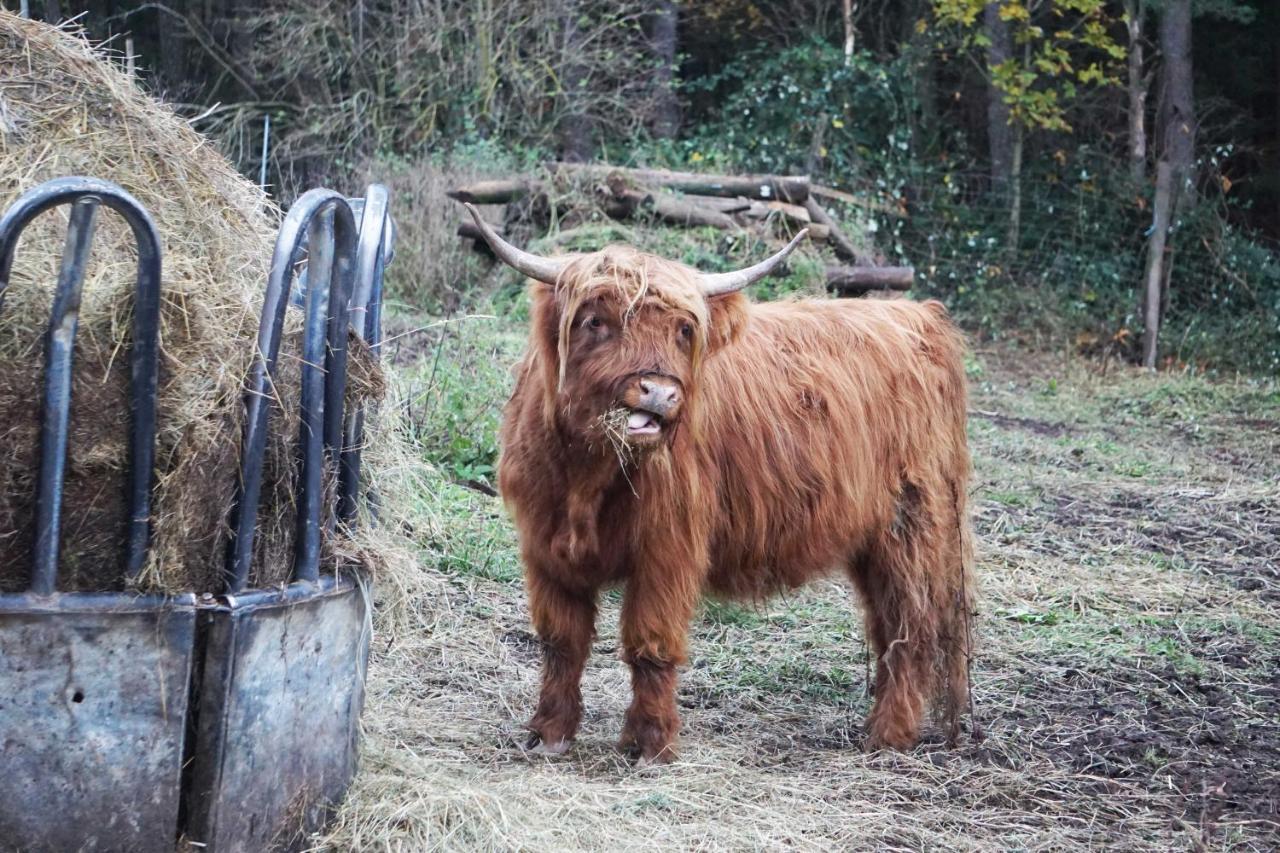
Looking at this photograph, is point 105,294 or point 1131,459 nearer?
point 105,294

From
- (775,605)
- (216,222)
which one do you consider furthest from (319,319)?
(775,605)

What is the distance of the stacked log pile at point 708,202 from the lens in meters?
11.6

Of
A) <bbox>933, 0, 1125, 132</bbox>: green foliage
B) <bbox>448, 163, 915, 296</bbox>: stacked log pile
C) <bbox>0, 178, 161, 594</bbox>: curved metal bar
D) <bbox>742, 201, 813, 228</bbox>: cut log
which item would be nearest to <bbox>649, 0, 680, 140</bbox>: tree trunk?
<bbox>933, 0, 1125, 132</bbox>: green foliage

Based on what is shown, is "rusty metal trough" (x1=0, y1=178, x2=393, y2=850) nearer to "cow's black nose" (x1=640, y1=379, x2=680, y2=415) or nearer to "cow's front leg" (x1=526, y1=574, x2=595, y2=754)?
"cow's black nose" (x1=640, y1=379, x2=680, y2=415)

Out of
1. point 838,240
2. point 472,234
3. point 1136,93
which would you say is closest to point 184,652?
point 472,234

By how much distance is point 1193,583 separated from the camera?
20.1ft

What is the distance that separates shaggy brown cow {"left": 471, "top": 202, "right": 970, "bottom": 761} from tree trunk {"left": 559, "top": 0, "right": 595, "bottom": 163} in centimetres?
1080

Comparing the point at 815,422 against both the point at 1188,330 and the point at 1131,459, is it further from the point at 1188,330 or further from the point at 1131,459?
the point at 1188,330

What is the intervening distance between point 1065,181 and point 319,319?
13846mm

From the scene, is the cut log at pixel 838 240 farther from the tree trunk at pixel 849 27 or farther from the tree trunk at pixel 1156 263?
the tree trunk at pixel 849 27

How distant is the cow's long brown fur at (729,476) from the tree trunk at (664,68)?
11.7 metres

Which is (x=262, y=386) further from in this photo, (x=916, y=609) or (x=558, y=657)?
(x=916, y=609)

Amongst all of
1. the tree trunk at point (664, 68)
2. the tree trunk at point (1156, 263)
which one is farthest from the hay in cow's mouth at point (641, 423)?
the tree trunk at point (664, 68)

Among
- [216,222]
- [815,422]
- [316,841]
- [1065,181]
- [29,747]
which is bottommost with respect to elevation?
[316,841]
